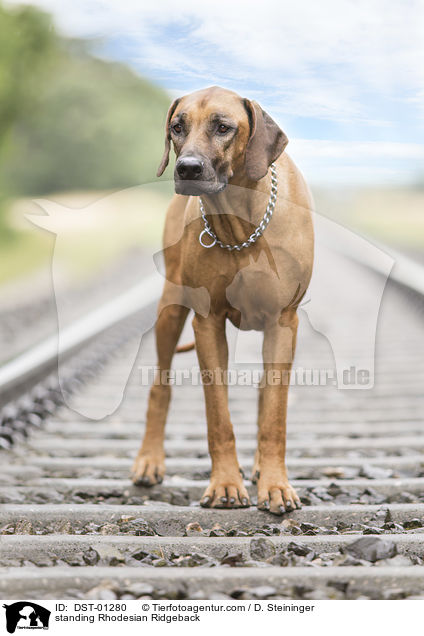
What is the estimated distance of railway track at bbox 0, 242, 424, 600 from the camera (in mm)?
2180

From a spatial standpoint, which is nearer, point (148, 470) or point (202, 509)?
point (202, 509)

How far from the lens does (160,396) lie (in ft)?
11.2

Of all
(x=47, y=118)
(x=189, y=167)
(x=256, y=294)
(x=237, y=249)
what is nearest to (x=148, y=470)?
(x=256, y=294)

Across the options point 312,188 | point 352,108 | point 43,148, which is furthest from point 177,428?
point 43,148

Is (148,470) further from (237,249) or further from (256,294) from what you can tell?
(237,249)

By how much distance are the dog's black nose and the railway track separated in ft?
3.22

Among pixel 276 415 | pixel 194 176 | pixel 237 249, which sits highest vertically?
pixel 194 176

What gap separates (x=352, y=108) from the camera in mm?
2566

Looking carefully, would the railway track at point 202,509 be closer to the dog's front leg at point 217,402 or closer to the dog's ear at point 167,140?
Answer: the dog's front leg at point 217,402

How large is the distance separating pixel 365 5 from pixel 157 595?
169cm

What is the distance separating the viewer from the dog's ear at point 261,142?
8.23ft

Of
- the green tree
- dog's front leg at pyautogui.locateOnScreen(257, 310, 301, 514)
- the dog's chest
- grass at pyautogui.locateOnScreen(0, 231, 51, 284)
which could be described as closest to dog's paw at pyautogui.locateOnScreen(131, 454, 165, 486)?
dog's front leg at pyautogui.locateOnScreen(257, 310, 301, 514)

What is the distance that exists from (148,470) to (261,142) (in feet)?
4.34

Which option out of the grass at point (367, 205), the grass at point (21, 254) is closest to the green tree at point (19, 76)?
the grass at point (21, 254)
